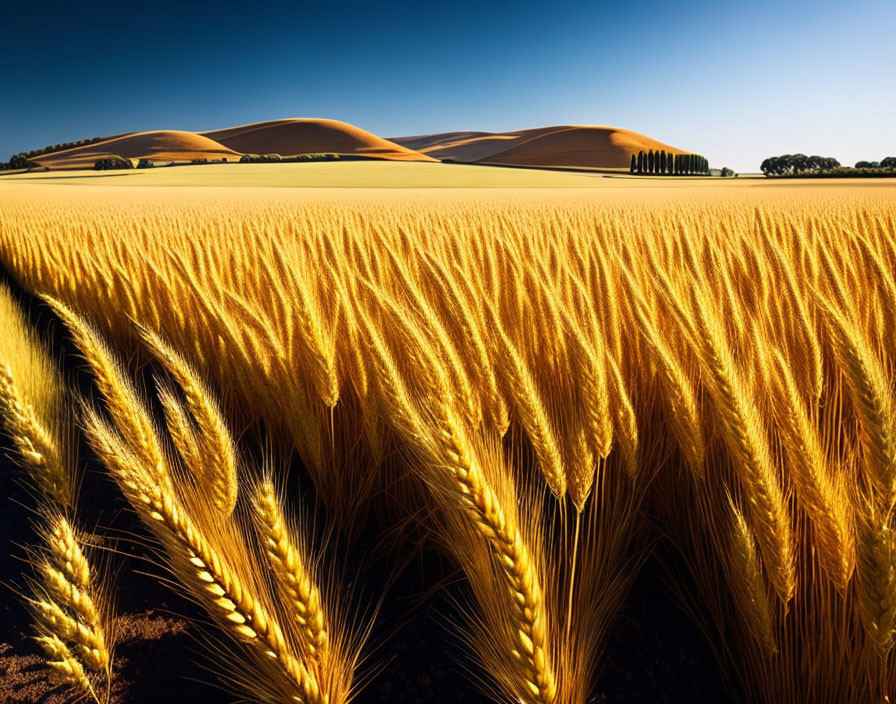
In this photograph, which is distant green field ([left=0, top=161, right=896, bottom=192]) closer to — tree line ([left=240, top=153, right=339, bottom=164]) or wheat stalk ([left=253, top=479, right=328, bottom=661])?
tree line ([left=240, top=153, right=339, bottom=164])

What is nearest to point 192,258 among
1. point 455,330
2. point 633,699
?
point 455,330

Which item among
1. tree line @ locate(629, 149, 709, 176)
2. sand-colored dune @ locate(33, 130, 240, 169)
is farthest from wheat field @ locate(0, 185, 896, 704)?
tree line @ locate(629, 149, 709, 176)

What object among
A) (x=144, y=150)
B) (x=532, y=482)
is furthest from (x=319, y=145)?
(x=532, y=482)

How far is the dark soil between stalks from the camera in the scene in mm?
785

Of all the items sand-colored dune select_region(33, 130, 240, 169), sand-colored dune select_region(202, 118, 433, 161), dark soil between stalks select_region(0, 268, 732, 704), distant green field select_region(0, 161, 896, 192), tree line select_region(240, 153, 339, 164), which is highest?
sand-colored dune select_region(202, 118, 433, 161)

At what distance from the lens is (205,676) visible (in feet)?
2.73

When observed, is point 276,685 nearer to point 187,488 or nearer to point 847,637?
point 187,488

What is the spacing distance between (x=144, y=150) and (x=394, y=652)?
55117 millimetres

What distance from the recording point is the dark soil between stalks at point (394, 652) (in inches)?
30.9

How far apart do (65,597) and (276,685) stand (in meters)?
0.32

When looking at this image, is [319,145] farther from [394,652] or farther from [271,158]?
[394,652]

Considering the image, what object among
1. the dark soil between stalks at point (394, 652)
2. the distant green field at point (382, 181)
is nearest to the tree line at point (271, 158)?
the distant green field at point (382, 181)

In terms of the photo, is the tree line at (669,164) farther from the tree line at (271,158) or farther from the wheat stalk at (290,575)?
the wheat stalk at (290,575)

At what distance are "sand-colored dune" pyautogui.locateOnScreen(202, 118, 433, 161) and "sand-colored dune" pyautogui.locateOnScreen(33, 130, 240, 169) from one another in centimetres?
858
